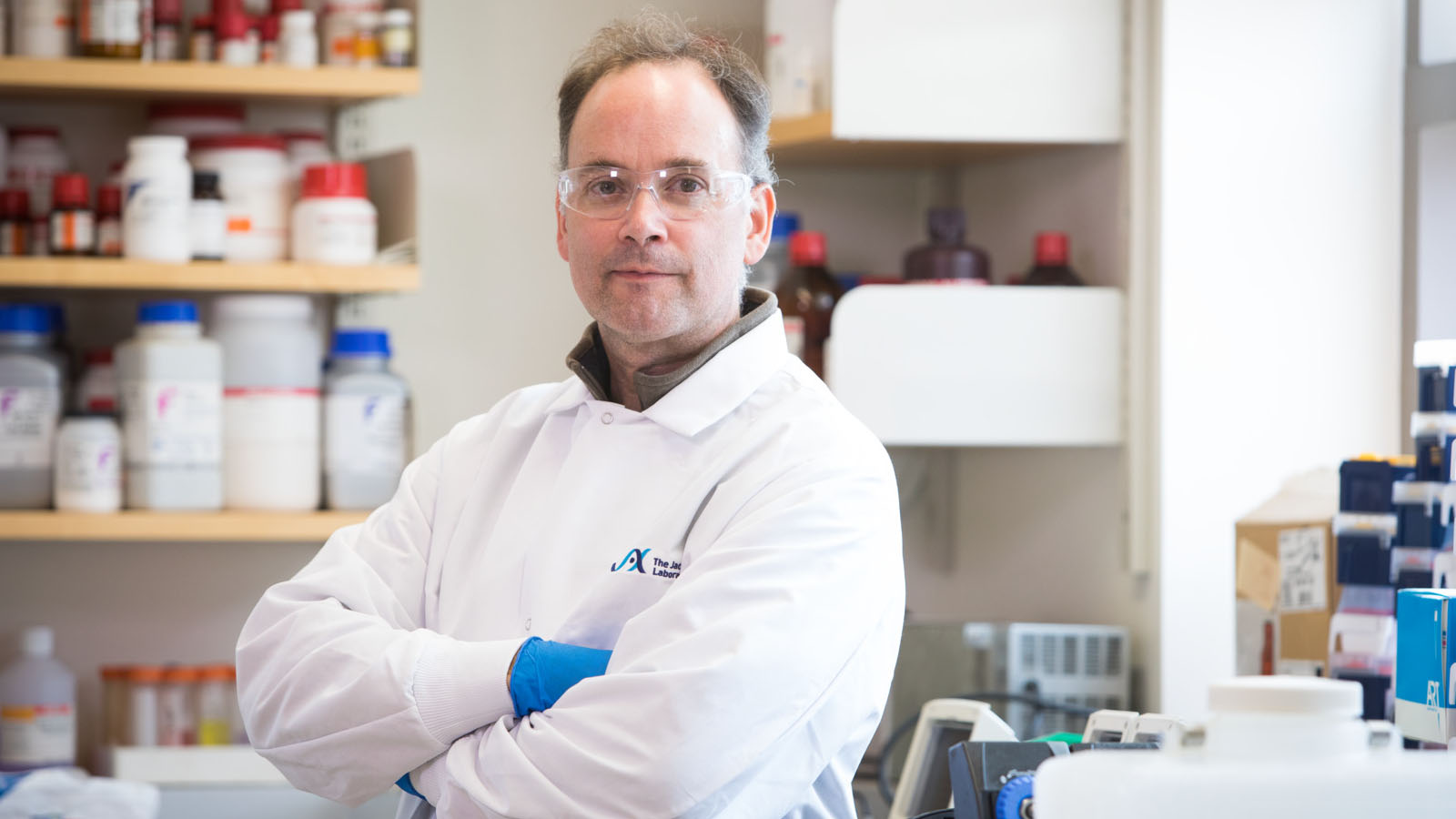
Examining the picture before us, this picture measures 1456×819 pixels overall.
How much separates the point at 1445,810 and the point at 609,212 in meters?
0.86

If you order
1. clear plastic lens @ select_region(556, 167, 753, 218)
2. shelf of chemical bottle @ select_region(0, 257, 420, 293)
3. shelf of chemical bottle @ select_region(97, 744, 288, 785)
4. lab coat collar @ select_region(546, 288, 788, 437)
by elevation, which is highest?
clear plastic lens @ select_region(556, 167, 753, 218)

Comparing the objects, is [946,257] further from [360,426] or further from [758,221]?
[360,426]

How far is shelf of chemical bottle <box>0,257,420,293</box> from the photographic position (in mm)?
1991

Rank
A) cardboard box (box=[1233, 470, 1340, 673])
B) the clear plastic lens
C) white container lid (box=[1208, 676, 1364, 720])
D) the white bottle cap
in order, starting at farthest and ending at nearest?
the white bottle cap, cardboard box (box=[1233, 470, 1340, 673]), the clear plastic lens, white container lid (box=[1208, 676, 1364, 720])

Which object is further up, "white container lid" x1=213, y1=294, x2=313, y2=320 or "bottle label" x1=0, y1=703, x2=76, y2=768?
"white container lid" x1=213, y1=294, x2=313, y2=320

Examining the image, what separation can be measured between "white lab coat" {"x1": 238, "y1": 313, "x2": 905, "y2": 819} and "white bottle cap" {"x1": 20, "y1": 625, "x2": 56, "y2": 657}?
0.96m

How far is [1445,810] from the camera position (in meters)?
0.65

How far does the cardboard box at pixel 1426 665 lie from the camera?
3.84 ft

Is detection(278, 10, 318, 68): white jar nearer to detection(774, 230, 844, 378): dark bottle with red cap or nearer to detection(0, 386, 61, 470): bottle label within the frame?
detection(0, 386, 61, 470): bottle label

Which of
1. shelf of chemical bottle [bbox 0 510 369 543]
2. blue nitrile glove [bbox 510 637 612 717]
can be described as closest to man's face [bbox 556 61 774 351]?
blue nitrile glove [bbox 510 637 612 717]

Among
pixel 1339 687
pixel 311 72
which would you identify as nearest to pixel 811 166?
pixel 311 72

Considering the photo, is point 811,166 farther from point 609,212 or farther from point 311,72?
point 609,212

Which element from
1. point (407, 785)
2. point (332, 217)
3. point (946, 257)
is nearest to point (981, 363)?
point (946, 257)

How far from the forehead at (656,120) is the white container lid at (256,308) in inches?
37.7
